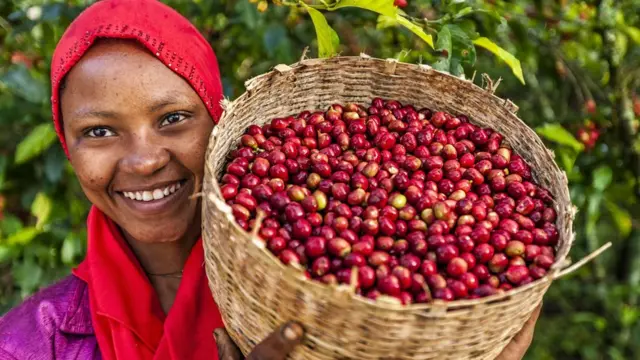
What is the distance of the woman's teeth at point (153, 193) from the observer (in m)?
1.74

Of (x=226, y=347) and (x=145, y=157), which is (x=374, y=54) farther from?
(x=226, y=347)

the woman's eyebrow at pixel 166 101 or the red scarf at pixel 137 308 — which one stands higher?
the woman's eyebrow at pixel 166 101

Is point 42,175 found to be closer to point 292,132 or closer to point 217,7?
point 217,7

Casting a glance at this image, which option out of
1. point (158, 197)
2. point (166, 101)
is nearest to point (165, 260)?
point (158, 197)

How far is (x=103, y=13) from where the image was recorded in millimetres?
1724

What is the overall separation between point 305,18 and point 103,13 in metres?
1.32

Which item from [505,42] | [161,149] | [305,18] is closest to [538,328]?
[505,42]

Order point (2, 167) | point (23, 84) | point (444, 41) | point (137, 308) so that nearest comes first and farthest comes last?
1. point (444, 41)
2. point (137, 308)
3. point (23, 84)
4. point (2, 167)

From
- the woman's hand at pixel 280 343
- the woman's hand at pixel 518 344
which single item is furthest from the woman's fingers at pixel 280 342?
the woman's hand at pixel 518 344

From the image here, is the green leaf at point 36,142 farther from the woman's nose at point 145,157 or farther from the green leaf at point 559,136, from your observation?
the green leaf at point 559,136

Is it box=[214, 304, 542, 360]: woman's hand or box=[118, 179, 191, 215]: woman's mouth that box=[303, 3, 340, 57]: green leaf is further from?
box=[214, 304, 542, 360]: woman's hand

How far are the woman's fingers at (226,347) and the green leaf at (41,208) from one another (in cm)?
135

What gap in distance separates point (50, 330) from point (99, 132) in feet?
2.13

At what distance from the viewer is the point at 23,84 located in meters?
2.34
